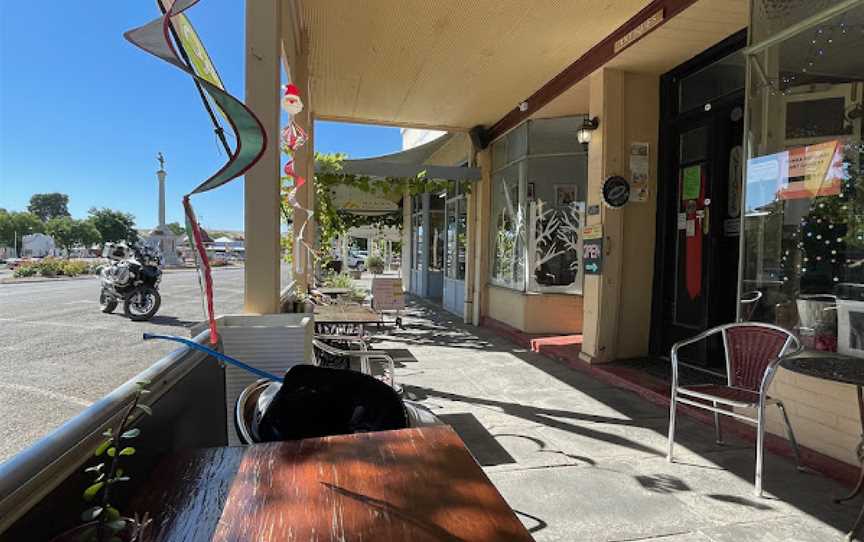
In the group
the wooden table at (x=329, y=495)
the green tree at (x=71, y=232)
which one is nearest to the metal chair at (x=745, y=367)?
the wooden table at (x=329, y=495)

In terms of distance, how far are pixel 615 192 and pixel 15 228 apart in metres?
52.6

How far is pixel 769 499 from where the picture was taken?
224 centimetres

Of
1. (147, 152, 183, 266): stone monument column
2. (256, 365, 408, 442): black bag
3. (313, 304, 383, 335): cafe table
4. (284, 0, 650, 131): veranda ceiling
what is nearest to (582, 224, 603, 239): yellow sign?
(284, 0, 650, 131): veranda ceiling

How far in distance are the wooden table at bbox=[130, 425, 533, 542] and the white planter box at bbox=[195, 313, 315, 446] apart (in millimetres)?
1215

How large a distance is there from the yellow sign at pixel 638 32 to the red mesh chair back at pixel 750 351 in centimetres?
235

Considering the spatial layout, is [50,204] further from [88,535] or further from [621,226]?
[88,535]

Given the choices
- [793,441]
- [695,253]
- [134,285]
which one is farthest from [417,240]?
[793,441]

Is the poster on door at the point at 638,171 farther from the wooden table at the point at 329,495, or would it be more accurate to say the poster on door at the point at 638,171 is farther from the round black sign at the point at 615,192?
the wooden table at the point at 329,495

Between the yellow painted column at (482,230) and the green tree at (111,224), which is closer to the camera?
the yellow painted column at (482,230)

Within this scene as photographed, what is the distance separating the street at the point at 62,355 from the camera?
136 inches

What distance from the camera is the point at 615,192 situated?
4.44m

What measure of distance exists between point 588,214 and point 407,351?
248 centimetres

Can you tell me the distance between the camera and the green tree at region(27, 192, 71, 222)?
47.9 m

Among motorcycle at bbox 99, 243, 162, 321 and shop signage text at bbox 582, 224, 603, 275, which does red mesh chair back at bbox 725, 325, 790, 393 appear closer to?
shop signage text at bbox 582, 224, 603, 275
